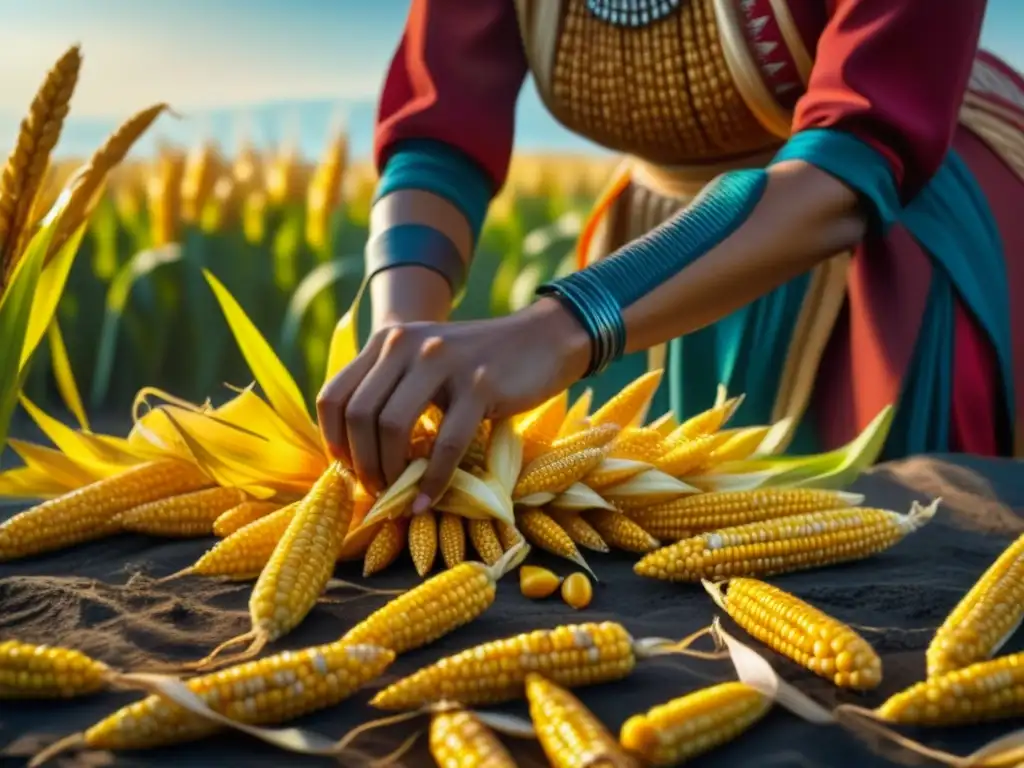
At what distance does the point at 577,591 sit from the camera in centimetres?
96

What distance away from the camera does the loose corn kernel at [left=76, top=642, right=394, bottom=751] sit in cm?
70

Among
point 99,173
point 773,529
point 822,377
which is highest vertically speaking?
point 99,173

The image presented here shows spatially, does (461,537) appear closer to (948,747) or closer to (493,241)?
(948,747)

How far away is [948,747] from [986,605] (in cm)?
18

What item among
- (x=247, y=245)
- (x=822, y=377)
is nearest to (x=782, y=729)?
(x=822, y=377)

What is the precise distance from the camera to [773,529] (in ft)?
3.38

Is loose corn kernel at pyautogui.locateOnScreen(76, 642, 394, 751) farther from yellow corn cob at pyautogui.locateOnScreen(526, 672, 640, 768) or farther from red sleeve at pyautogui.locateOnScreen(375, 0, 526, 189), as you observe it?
red sleeve at pyautogui.locateOnScreen(375, 0, 526, 189)

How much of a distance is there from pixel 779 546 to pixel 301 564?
433 mm

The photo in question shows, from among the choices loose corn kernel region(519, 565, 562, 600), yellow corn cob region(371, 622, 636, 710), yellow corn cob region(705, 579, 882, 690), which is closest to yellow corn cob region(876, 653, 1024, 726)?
yellow corn cob region(705, 579, 882, 690)

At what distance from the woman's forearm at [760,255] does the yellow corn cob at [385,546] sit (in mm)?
358

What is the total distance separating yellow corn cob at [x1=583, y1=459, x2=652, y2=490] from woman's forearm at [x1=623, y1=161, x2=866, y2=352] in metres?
0.18

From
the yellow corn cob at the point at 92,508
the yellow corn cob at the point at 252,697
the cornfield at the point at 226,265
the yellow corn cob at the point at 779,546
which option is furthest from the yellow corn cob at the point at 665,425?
the cornfield at the point at 226,265

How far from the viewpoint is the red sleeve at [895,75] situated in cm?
142

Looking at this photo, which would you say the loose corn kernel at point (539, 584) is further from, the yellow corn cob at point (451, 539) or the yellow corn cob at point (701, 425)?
the yellow corn cob at point (701, 425)
